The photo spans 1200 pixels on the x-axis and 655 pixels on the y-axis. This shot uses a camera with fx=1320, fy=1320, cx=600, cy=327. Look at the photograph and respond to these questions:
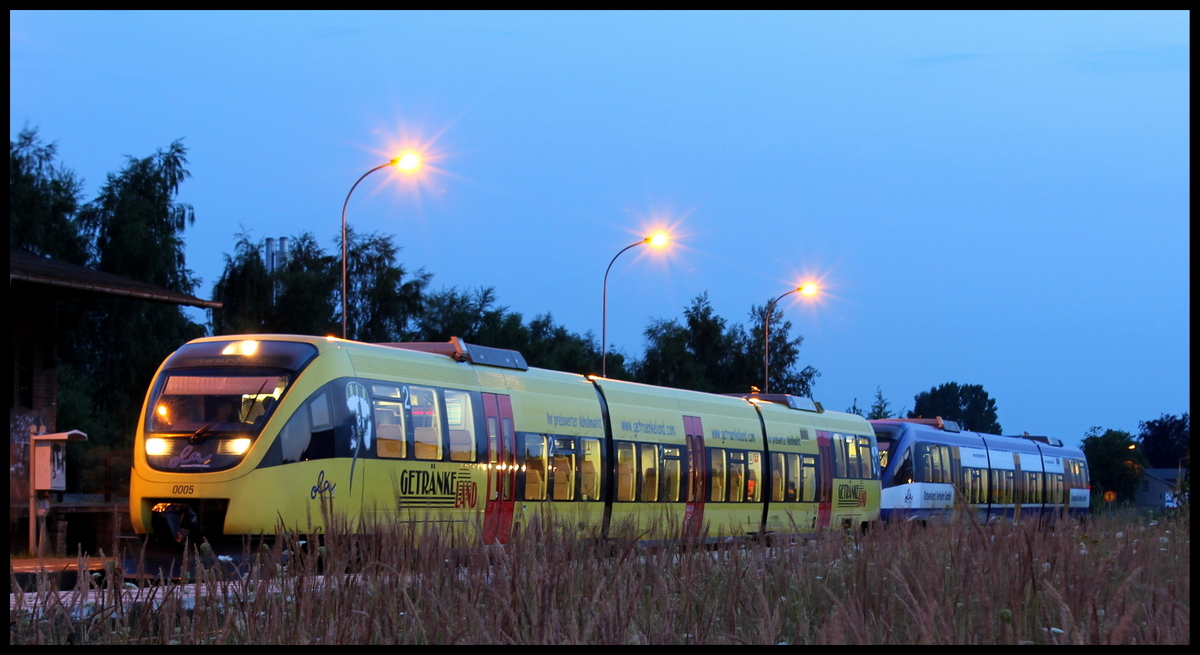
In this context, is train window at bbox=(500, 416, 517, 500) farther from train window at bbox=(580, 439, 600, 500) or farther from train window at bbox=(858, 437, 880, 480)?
train window at bbox=(858, 437, 880, 480)

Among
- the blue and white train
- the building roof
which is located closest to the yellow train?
the building roof

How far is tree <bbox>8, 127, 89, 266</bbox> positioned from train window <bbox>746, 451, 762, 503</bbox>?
97.6 feet

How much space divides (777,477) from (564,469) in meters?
7.70

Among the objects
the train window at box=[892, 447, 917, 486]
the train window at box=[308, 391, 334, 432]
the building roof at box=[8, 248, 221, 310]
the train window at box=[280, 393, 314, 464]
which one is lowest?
the train window at box=[892, 447, 917, 486]

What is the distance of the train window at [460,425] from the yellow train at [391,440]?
22 mm

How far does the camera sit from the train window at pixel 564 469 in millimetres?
18516

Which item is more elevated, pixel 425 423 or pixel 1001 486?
pixel 425 423

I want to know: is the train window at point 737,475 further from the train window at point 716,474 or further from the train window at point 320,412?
the train window at point 320,412

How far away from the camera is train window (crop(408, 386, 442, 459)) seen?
15.9 m

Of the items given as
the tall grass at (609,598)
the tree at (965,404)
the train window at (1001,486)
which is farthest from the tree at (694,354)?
the tree at (965,404)

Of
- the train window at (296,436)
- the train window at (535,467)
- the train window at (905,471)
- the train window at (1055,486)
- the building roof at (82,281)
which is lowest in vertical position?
the train window at (1055,486)

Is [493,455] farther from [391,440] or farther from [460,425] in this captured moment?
[391,440]

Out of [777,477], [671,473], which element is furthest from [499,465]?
[777,477]

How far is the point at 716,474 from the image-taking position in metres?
22.8
